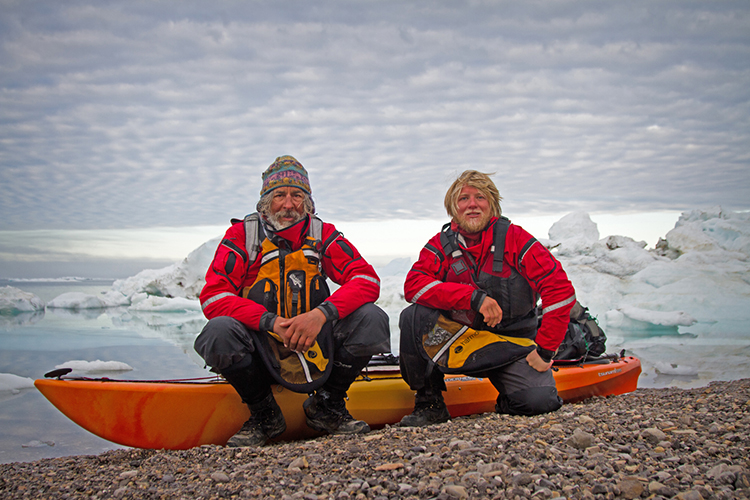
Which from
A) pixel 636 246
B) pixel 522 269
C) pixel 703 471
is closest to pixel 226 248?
pixel 522 269

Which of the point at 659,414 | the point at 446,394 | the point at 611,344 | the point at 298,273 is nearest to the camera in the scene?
the point at 659,414

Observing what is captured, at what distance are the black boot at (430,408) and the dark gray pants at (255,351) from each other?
46cm

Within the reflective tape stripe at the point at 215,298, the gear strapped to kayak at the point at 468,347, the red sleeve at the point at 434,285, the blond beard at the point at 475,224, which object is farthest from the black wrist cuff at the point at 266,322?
the blond beard at the point at 475,224

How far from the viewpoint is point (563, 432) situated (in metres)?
1.87

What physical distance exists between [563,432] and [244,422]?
1602mm

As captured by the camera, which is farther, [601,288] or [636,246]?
[636,246]

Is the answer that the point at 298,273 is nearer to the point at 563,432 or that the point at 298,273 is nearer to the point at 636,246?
the point at 563,432

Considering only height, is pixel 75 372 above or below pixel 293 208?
below

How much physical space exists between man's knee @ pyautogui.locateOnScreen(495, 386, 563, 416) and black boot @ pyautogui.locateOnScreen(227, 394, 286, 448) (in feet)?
4.00

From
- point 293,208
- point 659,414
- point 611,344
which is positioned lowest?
point 611,344

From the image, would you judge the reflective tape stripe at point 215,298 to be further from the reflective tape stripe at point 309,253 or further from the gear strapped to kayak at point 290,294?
the reflective tape stripe at point 309,253

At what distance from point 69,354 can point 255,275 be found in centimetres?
634

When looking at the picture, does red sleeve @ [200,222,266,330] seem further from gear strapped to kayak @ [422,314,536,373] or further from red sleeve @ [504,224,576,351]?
red sleeve @ [504,224,576,351]

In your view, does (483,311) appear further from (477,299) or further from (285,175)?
(285,175)
